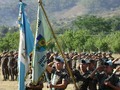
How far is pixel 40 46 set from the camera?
10859mm

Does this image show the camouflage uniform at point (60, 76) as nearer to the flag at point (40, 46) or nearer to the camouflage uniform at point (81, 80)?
the camouflage uniform at point (81, 80)

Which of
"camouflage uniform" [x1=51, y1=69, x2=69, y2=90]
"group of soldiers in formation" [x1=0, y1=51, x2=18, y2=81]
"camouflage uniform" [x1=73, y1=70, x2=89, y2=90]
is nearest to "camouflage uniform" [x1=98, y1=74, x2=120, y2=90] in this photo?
"camouflage uniform" [x1=73, y1=70, x2=89, y2=90]

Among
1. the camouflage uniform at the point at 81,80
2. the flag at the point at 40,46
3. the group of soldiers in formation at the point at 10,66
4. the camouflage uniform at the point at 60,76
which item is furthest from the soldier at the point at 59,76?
the group of soldiers in formation at the point at 10,66

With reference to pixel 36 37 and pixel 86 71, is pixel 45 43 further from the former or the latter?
pixel 86 71

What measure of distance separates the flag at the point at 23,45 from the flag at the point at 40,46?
0.34m

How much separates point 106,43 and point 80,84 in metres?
66.0

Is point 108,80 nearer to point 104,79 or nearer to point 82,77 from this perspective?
point 104,79

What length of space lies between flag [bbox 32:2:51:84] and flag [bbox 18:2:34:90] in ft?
1.12

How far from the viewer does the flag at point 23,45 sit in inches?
432

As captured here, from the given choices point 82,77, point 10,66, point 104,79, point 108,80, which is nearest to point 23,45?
point 82,77

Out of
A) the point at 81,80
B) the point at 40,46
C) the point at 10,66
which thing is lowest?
the point at 10,66

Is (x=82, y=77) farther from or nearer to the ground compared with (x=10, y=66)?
farther from the ground

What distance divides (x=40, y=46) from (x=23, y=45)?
0.54 meters

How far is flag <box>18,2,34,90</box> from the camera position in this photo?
11.0 metres
